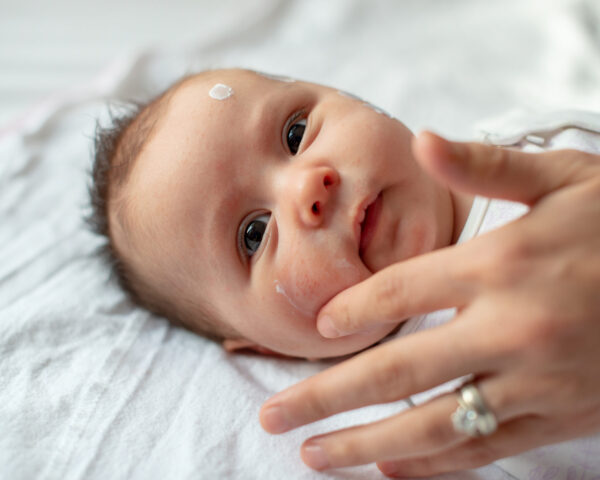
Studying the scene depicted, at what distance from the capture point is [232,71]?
49.9 inches

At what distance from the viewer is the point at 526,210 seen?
1.06 meters

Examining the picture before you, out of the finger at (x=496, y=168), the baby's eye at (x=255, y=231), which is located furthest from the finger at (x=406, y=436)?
the baby's eye at (x=255, y=231)

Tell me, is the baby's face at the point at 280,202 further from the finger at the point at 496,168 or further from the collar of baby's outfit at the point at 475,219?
the finger at the point at 496,168

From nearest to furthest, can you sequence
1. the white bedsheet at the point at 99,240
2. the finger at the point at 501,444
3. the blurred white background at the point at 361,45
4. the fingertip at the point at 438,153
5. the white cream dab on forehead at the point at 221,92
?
the fingertip at the point at 438,153, the finger at the point at 501,444, the white bedsheet at the point at 99,240, the white cream dab on forehead at the point at 221,92, the blurred white background at the point at 361,45

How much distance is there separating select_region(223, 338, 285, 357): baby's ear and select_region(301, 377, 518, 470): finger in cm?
34

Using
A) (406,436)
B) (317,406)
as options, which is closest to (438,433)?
(406,436)

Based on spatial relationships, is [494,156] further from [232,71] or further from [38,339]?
[38,339]

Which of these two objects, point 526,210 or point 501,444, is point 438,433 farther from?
point 526,210

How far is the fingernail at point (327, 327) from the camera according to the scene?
0.95 metres

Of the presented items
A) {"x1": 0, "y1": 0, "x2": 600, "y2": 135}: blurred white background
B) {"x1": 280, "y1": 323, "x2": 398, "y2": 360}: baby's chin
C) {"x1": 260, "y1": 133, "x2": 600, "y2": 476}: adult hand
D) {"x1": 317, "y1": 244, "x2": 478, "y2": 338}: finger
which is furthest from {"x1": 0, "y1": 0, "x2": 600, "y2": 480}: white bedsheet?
{"x1": 317, "y1": 244, "x2": 478, "y2": 338}: finger

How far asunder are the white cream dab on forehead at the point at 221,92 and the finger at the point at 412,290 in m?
0.50

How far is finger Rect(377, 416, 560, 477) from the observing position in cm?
82

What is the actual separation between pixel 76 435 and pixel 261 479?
350mm

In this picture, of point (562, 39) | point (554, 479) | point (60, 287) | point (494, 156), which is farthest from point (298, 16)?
A: point (554, 479)
